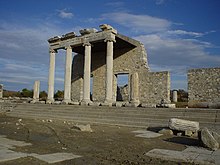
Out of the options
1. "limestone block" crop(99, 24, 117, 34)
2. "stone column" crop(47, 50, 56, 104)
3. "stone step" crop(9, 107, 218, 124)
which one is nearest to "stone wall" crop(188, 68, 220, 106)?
"stone step" crop(9, 107, 218, 124)

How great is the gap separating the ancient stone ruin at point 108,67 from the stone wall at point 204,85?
2.43m

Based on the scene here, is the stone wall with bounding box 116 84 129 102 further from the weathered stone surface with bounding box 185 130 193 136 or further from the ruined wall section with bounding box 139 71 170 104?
the weathered stone surface with bounding box 185 130 193 136

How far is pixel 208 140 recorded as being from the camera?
22.2 feet

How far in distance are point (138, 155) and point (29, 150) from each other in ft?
9.21

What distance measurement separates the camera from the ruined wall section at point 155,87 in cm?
2166

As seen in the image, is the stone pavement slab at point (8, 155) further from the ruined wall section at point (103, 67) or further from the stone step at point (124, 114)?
the ruined wall section at point (103, 67)

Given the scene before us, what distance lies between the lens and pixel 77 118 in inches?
609

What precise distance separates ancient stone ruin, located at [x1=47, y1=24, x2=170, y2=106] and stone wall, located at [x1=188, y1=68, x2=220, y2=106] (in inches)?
95.5

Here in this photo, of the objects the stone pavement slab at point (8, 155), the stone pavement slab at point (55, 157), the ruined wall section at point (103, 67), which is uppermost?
the ruined wall section at point (103, 67)

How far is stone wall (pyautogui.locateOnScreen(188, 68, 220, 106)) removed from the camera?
60.4ft

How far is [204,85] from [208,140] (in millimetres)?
13157

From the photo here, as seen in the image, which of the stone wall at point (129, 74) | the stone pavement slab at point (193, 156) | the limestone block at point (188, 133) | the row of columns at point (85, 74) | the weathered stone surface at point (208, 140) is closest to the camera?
the stone pavement slab at point (193, 156)

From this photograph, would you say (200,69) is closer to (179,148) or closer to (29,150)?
(179,148)

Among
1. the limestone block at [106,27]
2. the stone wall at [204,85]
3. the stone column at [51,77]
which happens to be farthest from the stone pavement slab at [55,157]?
the stone column at [51,77]
